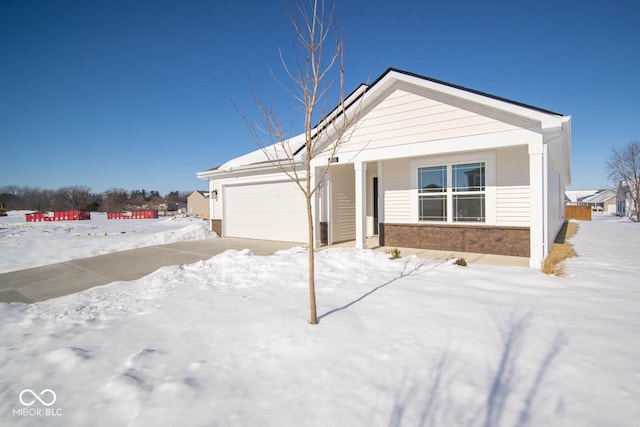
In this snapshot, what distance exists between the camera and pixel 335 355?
10.2 ft

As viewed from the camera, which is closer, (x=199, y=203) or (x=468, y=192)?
(x=468, y=192)

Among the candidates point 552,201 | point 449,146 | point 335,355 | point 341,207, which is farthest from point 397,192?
point 335,355

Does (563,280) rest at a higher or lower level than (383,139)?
lower

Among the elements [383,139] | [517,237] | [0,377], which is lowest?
[0,377]

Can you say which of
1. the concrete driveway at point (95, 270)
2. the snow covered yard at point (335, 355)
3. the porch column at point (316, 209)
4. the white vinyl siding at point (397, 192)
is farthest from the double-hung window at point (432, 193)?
the concrete driveway at point (95, 270)

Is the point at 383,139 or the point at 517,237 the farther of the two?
the point at 383,139

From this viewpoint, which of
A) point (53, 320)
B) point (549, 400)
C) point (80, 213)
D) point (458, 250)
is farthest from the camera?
point (80, 213)

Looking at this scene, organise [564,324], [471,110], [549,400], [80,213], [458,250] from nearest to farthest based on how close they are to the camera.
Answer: [549,400] < [564,324] < [471,110] < [458,250] < [80,213]

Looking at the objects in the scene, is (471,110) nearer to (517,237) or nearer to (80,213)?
(517,237)

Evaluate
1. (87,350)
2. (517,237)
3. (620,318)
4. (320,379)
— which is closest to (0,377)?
(87,350)

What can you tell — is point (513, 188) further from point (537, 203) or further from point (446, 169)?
point (446, 169)

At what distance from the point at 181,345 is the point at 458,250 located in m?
7.49

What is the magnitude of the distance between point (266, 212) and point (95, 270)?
6079 millimetres

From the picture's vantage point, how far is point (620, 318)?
384 cm
